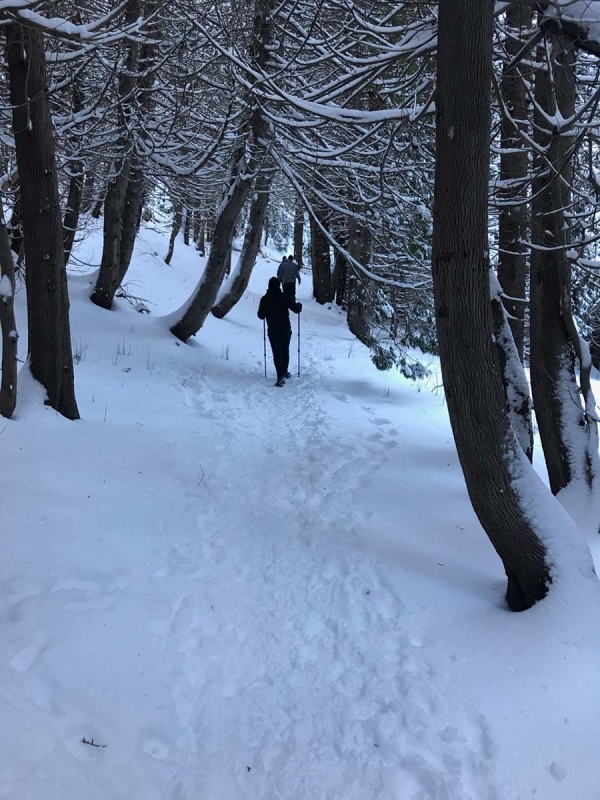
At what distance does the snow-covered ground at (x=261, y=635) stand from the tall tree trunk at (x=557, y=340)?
3.28 ft

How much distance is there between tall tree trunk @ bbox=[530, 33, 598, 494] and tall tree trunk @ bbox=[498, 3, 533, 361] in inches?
11.2

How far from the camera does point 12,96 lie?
5211mm

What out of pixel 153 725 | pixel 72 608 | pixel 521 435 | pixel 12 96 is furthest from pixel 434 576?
pixel 12 96

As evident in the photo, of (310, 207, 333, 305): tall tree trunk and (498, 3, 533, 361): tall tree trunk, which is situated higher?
(498, 3, 533, 361): tall tree trunk

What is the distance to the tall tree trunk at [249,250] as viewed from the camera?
1067cm

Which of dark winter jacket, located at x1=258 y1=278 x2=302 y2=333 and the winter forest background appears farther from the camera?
dark winter jacket, located at x1=258 y1=278 x2=302 y2=333

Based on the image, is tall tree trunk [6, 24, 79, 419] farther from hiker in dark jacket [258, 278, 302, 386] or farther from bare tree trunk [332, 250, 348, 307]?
bare tree trunk [332, 250, 348, 307]

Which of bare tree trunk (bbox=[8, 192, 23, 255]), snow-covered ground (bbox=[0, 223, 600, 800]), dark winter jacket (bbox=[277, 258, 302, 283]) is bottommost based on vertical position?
snow-covered ground (bbox=[0, 223, 600, 800])

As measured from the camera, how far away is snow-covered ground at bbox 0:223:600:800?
7.42 feet

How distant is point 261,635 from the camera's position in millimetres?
3105

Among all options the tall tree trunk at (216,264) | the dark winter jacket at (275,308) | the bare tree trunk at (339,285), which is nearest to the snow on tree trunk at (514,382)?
the dark winter jacket at (275,308)

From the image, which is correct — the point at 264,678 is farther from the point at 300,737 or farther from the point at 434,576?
the point at 434,576

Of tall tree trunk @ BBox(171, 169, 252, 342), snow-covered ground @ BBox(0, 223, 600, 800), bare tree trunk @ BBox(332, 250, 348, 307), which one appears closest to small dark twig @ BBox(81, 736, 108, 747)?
snow-covered ground @ BBox(0, 223, 600, 800)

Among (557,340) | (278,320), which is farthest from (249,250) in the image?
(557,340)
